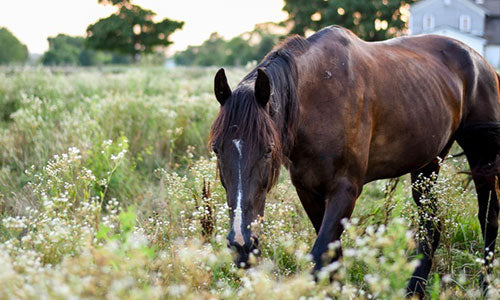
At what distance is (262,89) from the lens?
8.31 feet

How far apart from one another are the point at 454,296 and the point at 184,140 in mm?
4305

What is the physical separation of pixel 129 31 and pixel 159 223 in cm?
3564

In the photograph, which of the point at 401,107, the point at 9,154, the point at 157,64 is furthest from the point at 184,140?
the point at 157,64

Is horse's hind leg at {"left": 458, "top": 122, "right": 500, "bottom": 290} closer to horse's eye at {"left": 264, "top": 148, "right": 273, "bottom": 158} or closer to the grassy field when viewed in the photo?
the grassy field

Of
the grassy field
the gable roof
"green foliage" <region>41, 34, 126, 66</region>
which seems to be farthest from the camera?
"green foliage" <region>41, 34, 126, 66</region>

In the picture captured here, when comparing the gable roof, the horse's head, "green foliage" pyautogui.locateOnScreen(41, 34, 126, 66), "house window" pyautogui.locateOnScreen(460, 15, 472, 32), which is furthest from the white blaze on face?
"green foliage" pyautogui.locateOnScreen(41, 34, 126, 66)

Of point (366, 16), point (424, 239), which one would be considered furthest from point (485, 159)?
point (366, 16)

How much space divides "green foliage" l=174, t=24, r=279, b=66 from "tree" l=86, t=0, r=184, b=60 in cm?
1244

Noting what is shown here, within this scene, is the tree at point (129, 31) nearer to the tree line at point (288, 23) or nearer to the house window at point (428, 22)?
the tree line at point (288, 23)

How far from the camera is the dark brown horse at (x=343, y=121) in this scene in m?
2.46

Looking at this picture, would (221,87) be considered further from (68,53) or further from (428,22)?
(68,53)

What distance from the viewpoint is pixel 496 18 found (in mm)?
42750

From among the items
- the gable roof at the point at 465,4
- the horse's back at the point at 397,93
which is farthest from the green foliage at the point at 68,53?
the horse's back at the point at 397,93

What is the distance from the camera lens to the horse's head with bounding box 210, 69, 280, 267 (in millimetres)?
2305
